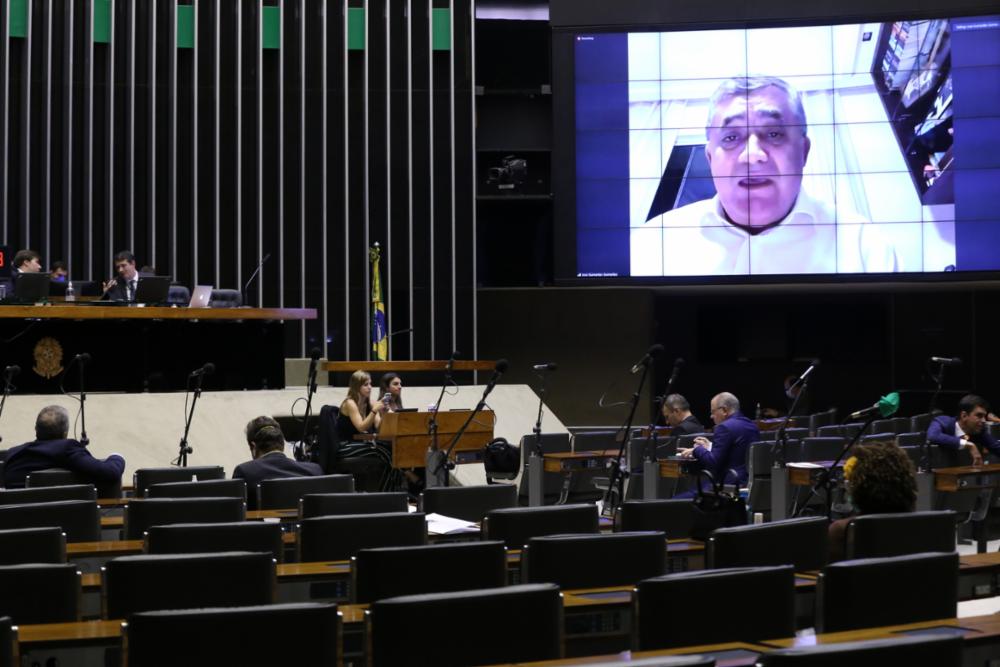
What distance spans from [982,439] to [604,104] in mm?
8623

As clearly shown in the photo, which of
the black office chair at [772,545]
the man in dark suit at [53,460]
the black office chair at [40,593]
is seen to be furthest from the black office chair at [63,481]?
the black office chair at [772,545]

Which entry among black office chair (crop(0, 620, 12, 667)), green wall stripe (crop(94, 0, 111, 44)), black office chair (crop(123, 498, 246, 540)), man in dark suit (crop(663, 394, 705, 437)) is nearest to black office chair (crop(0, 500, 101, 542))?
black office chair (crop(123, 498, 246, 540))

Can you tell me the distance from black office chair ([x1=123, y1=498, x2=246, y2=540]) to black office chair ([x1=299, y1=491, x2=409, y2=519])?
0.28m

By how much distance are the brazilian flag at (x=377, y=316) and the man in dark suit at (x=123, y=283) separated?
4418mm

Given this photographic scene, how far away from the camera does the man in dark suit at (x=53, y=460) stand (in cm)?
661

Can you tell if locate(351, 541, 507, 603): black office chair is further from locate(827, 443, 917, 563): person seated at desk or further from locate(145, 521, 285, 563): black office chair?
locate(827, 443, 917, 563): person seated at desk

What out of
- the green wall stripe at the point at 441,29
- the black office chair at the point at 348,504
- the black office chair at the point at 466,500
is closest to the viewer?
the black office chair at the point at 348,504

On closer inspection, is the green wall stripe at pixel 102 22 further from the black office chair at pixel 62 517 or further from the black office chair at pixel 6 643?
the black office chair at pixel 6 643

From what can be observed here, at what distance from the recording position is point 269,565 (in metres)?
3.38

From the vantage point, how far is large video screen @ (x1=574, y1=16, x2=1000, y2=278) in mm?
15984

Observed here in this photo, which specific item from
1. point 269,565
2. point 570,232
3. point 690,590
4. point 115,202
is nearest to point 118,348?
point 115,202

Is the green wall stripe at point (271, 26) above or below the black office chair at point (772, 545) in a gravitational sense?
above

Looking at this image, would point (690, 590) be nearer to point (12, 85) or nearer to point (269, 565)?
point (269, 565)

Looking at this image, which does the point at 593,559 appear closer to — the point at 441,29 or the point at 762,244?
the point at 762,244
